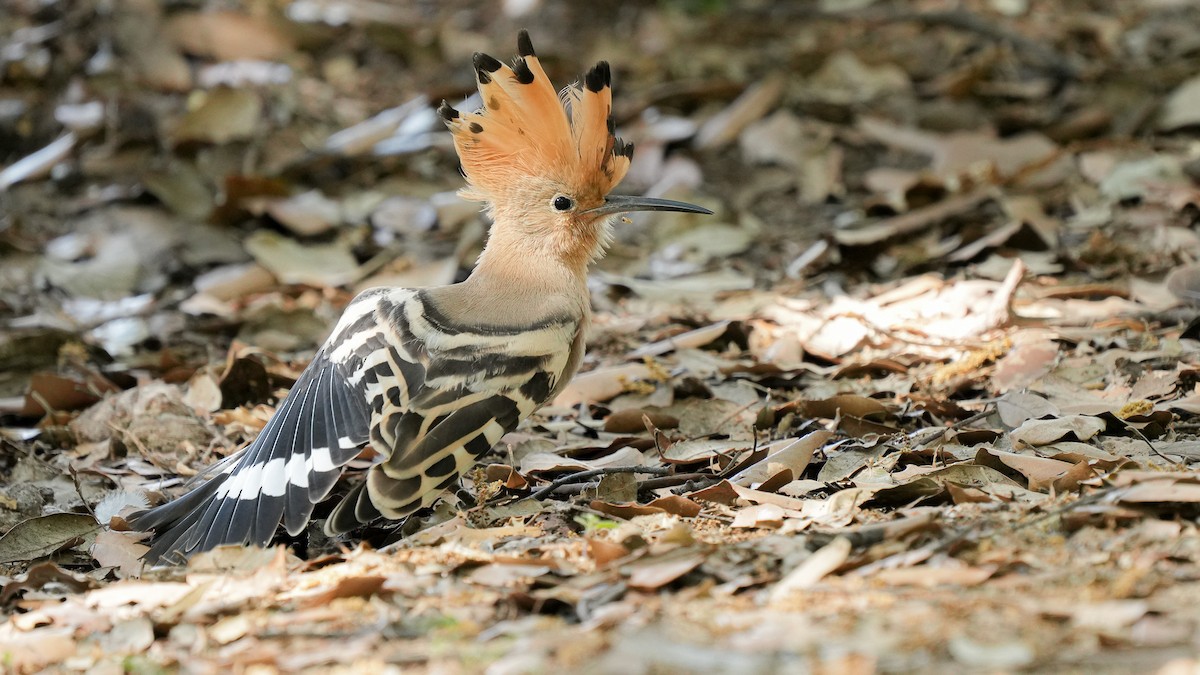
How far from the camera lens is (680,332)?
4844 mm

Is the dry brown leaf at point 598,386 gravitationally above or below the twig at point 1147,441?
above

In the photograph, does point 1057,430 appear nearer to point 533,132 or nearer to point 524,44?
point 533,132

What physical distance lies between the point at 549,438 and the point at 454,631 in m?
1.64

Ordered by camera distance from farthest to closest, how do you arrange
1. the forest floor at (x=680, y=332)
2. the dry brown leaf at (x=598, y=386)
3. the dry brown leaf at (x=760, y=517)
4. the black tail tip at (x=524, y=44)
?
the dry brown leaf at (x=598, y=386) < the black tail tip at (x=524, y=44) < the dry brown leaf at (x=760, y=517) < the forest floor at (x=680, y=332)

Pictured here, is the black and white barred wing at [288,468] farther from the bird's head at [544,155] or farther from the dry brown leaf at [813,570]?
the dry brown leaf at [813,570]

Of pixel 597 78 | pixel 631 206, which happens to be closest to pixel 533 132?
pixel 597 78

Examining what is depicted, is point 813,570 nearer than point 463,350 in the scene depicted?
Yes

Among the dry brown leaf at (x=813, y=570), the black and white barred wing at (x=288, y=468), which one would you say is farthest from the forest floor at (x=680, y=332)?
the black and white barred wing at (x=288, y=468)

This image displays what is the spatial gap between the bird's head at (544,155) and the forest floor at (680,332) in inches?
22.9

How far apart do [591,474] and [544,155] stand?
43.4 inches

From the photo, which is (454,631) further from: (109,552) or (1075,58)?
(1075,58)

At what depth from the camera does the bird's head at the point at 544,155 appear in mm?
3836

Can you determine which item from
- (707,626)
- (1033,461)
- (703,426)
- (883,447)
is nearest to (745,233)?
(703,426)

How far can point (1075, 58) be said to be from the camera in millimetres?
7023
